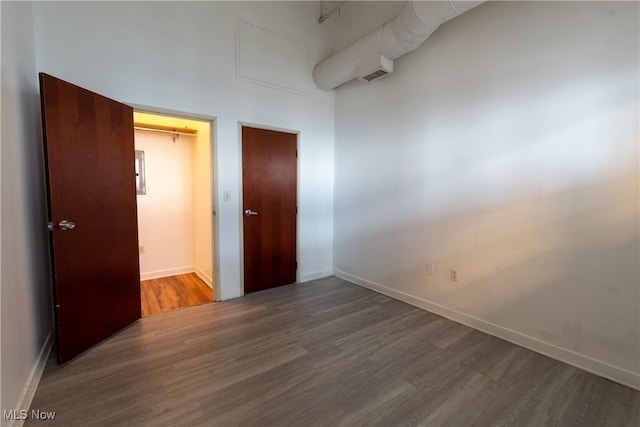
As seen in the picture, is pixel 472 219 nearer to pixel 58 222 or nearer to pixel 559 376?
pixel 559 376

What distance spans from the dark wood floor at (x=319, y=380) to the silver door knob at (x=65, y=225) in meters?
0.95

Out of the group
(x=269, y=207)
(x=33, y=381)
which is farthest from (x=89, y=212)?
(x=269, y=207)

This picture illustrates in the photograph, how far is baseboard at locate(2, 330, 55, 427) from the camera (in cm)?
151

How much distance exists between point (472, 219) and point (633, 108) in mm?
1218

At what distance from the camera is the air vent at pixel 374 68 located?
2.89m

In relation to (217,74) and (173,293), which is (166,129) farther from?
(173,293)

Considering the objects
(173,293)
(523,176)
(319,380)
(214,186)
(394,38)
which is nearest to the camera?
(319,380)

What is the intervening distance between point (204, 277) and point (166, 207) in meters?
1.14

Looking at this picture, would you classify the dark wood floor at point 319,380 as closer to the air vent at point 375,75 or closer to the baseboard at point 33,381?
the baseboard at point 33,381

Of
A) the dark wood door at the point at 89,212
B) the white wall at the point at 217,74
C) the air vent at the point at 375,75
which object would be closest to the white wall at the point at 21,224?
the dark wood door at the point at 89,212

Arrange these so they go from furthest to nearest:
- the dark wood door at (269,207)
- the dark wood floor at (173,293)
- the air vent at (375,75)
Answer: the dark wood door at (269,207), the dark wood floor at (173,293), the air vent at (375,75)

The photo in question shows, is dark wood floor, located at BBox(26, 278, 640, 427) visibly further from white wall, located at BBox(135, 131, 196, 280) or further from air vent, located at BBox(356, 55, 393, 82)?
air vent, located at BBox(356, 55, 393, 82)

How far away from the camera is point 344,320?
108 inches

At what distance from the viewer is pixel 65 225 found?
1.96 meters
